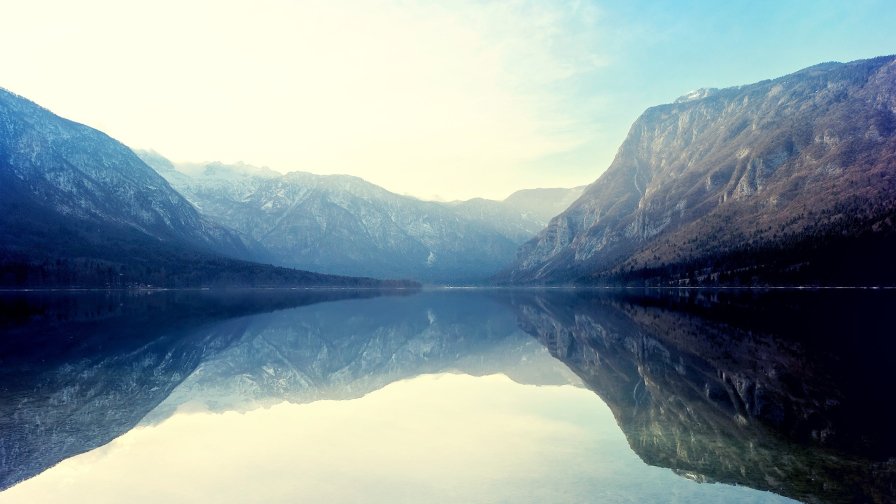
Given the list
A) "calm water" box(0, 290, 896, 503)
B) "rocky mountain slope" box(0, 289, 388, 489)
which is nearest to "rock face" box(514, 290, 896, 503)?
"calm water" box(0, 290, 896, 503)

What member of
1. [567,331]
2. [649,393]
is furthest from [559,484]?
[567,331]

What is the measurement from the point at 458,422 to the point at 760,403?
13.9m

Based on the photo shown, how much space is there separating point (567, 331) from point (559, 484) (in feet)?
165

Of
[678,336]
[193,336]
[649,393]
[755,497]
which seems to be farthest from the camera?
[193,336]

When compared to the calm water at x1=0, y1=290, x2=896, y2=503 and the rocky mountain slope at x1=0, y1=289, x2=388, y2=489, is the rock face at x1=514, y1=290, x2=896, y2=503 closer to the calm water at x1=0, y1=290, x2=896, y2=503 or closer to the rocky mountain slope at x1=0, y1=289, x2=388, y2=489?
the calm water at x1=0, y1=290, x2=896, y2=503

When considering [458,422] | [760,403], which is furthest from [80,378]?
[760,403]

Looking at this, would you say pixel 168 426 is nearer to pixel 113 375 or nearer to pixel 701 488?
pixel 113 375

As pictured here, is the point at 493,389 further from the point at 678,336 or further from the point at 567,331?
the point at 567,331

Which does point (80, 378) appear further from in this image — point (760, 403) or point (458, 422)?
point (760, 403)

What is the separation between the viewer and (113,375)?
117 feet

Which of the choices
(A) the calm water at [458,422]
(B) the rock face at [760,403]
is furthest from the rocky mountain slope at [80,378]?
(B) the rock face at [760,403]

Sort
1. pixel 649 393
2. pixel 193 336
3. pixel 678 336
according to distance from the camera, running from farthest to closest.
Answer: pixel 193 336, pixel 678 336, pixel 649 393

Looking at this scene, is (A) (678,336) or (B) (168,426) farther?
(A) (678,336)

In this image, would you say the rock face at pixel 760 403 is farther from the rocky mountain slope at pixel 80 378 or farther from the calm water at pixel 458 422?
the rocky mountain slope at pixel 80 378
